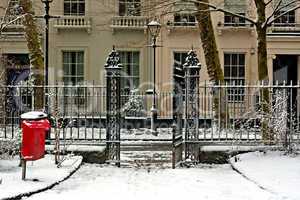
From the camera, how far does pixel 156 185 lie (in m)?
11.3

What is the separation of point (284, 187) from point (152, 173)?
11.1 feet

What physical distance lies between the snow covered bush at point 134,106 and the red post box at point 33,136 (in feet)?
47.5

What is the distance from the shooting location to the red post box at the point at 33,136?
11219 mm

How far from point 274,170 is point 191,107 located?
9.94ft

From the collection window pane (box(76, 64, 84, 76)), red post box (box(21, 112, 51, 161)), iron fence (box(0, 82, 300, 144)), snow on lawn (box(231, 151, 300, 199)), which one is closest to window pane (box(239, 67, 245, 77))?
window pane (box(76, 64, 84, 76))

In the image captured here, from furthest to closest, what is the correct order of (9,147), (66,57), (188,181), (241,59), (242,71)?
1. (66,57)
2. (242,71)
3. (241,59)
4. (9,147)
5. (188,181)

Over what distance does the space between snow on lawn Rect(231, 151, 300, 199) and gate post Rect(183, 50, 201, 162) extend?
1.15 meters

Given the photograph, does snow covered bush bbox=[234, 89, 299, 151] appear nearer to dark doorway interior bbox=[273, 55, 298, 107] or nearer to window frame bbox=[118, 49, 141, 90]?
window frame bbox=[118, 49, 141, 90]

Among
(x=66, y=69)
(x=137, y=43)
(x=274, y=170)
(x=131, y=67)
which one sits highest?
(x=137, y=43)

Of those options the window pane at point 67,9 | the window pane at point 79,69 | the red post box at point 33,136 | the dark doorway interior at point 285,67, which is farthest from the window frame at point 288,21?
the red post box at point 33,136

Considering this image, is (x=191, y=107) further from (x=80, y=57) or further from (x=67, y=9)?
(x=67, y=9)

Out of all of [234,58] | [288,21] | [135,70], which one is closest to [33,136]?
[135,70]

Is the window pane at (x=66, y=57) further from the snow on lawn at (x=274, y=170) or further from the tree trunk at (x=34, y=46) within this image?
the snow on lawn at (x=274, y=170)

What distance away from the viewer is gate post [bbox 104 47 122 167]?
14.7m
